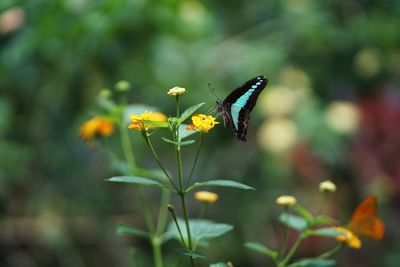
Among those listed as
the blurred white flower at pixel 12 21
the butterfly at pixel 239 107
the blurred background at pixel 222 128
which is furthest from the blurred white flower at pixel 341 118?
the butterfly at pixel 239 107

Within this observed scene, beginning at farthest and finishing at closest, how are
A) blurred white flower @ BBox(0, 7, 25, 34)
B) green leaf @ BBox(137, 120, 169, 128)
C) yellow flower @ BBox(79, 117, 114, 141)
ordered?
blurred white flower @ BBox(0, 7, 25, 34) < yellow flower @ BBox(79, 117, 114, 141) < green leaf @ BBox(137, 120, 169, 128)

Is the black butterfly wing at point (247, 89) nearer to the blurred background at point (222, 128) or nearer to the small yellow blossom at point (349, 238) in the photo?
the small yellow blossom at point (349, 238)

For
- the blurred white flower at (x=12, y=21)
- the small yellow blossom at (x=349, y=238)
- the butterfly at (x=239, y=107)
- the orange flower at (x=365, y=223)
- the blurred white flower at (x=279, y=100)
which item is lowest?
the small yellow blossom at (x=349, y=238)

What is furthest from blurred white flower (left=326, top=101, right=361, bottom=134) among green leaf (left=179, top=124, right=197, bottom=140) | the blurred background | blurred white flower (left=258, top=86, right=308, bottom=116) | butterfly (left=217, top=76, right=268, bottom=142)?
green leaf (left=179, top=124, right=197, bottom=140)

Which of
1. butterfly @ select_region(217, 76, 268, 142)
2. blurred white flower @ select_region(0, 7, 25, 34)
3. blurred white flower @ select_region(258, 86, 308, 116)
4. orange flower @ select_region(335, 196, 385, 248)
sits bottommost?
orange flower @ select_region(335, 196, 385, 248)

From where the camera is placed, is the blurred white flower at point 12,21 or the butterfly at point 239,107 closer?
the butterfly at point 239,107

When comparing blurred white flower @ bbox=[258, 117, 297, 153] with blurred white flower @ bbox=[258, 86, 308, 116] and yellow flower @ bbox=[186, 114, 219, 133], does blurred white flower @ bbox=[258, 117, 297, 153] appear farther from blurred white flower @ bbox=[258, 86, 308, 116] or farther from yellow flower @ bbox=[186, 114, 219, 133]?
yellow flower @ bbox=[186, 114, 219, 133]

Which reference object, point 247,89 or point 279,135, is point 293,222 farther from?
point 279,135

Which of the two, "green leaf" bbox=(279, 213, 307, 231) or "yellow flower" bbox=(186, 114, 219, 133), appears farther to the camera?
"green leaf" bbox=(279, 213, 307, 231)
